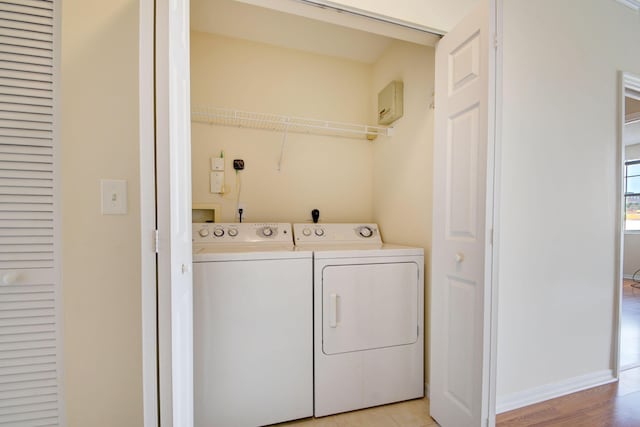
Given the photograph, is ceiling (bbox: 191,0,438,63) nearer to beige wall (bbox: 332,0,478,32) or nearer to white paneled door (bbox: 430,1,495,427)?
beige wall (bbox: 332,0,478,32)

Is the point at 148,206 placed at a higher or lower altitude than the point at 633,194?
lower

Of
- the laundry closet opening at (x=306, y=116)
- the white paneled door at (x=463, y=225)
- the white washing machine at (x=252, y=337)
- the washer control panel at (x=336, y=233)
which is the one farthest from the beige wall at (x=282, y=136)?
the white paneled door at (x=463, y=225)

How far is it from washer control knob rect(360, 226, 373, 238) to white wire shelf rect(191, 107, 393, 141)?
84cm

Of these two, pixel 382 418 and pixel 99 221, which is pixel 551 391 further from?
pixel 99 221

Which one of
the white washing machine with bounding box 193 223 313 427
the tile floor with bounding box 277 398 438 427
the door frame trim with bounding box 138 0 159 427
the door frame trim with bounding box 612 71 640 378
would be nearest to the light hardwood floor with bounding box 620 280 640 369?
the door frame trim with bounding box 612 71 640 378

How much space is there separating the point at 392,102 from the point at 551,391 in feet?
7.49

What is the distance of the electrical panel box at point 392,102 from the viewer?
1967 millimetres

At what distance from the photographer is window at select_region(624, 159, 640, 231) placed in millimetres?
4945

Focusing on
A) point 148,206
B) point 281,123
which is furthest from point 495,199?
point 281,123

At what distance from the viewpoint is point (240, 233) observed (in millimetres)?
1846

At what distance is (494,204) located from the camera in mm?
1112

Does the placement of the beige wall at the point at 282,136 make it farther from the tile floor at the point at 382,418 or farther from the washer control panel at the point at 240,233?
the tile floor at the point at 382,418

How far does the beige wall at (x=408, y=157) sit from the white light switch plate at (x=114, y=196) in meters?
1.63

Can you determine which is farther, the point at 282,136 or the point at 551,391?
the point at 282,136
